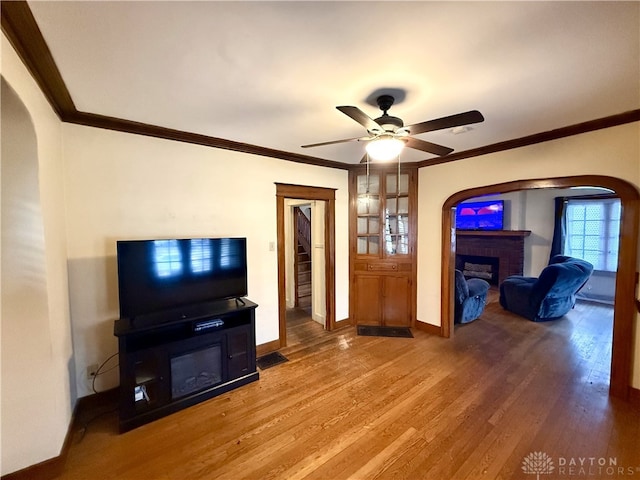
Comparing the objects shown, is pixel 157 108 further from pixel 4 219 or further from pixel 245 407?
pixel 245 407

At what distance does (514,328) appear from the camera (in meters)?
4.05

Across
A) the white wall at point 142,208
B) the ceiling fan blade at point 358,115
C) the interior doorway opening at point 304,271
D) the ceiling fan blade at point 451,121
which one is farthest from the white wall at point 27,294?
the interior doorway opening at point 304,271

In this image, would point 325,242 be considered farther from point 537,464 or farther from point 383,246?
point 537,464

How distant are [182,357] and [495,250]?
22.2 ft

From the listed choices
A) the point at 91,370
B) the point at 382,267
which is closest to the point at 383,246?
the point at 382,267

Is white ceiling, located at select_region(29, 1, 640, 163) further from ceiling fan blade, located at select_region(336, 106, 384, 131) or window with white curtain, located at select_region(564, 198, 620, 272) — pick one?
window with white curtain, located at select_region(564, 198, 620, 272)

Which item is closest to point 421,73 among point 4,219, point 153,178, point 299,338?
point 153,178

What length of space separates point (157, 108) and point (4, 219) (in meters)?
1.18

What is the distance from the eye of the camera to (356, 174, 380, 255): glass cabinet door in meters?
4.10

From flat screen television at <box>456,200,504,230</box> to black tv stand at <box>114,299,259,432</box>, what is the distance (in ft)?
18.0

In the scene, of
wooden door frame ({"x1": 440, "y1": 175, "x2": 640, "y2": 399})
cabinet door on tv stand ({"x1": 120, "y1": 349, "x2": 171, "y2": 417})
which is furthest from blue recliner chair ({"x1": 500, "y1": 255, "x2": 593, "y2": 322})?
cabinet door on tv stand ({"x1": 120, "y1": 349, "x2": 171, "y2": 417})

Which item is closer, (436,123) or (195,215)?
Answer: (436,123)

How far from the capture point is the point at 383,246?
4051 millimetres

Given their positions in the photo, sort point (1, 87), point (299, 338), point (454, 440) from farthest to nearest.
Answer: point (299, 338) < point (454, 440) < point (1, 87)
